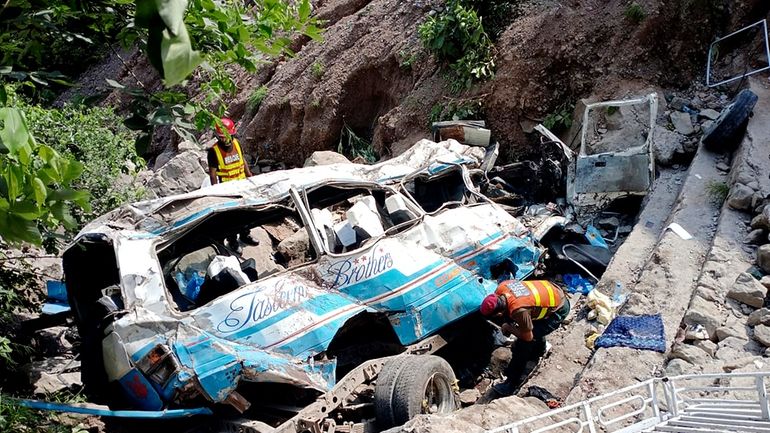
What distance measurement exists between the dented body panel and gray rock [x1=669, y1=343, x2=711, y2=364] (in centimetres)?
155

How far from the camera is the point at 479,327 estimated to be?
20.4 ft

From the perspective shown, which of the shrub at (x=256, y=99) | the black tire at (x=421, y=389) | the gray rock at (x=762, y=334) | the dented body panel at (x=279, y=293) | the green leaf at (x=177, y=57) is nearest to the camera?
the green leaf at (x=177, y=57)

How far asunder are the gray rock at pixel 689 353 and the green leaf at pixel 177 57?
15.9ft

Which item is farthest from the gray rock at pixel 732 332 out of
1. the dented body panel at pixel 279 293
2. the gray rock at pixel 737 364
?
the dented body panel at pixel 279 293

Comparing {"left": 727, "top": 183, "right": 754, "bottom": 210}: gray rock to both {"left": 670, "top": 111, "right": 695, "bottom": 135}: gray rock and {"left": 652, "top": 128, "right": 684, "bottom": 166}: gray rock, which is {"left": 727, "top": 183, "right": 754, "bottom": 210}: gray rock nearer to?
{"left": 652, "top": 128, "right": 684, "bottom": 166}: gray rock

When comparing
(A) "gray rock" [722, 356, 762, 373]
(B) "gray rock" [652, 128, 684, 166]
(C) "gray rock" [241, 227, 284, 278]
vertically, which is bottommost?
(B) "gray rock" [652, 128, 684, 166]

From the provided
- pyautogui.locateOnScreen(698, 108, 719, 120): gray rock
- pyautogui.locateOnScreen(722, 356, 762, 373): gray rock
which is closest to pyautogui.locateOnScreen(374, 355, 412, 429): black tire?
pyautogui.locateOnScreen(722, 356, 762, 373): gray rock

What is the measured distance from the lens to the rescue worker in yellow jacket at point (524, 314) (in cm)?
526

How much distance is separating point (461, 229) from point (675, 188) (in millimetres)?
3883

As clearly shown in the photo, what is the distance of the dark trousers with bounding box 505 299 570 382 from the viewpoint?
5.74 metres

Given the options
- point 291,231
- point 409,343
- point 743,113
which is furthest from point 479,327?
point 743,113

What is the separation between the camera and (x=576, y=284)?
749cm

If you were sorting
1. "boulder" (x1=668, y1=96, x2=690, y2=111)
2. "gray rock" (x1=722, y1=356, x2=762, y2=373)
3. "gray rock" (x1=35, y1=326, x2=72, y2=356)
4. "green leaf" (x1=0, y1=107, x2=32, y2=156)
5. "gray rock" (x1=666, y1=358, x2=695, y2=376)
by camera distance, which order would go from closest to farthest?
"green leaf" (x1=0, y1=107, x2=32, y2=156) → "gray rock" (x1=722, y1=356, x2=762, y2=373) → "gray rock" (x1=666, y1=358, x2=695, y2=376) → "gray rock" (x1=35, y1=326, x2=72, y2=356) → "boulder" (x1=668, y1=96, x2=690, y2=111)

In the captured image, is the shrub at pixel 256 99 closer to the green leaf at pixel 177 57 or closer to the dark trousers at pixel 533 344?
the dark trousers at pixel 533 344
